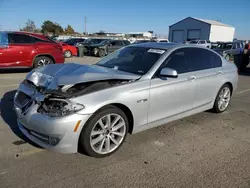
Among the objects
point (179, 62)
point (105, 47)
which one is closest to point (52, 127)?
point (179, 62)

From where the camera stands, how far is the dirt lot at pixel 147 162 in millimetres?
2805

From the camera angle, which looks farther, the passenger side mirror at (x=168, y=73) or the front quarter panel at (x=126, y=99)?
the passenger side mirror at (x=168, y=73)

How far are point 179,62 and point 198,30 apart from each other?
47111mm

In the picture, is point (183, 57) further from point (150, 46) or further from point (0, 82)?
point (0, 82)

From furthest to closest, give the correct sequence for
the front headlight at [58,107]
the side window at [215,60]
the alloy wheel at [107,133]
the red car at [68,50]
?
the red car at [68,50] → the side window at [215,60] → the alloy wheel at [107,133] → the front headlight at [58,107]

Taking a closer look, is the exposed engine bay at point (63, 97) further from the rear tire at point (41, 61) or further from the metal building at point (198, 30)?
the metal building at point (198, 30)

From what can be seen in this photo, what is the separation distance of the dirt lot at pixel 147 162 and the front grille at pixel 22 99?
1.97ft

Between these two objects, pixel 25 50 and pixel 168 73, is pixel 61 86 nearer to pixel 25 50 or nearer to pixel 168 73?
pixel 168 73

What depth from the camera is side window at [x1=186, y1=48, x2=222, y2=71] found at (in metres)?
4.54

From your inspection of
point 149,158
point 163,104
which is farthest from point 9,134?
point 163,104

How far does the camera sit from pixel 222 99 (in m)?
5.34

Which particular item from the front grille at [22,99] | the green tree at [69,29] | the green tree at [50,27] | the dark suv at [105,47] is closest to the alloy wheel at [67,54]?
the dark suv at [105,47]

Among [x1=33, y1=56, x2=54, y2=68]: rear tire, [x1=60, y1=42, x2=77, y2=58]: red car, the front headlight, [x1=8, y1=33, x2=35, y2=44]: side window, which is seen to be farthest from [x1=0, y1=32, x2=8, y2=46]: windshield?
[x1=60, y1=42, x2=77, y2=58]: red car

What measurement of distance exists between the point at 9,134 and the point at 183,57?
321cm
